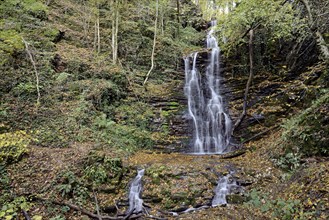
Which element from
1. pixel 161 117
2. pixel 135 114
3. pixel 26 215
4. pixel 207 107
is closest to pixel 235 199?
pixel 26 215

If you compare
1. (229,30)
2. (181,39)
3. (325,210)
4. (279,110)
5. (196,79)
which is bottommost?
(325,210)

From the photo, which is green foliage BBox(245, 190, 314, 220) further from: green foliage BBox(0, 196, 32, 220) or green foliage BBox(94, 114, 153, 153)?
green foliage BBox(94, 114, 153, 153)

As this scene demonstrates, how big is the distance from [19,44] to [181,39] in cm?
1385

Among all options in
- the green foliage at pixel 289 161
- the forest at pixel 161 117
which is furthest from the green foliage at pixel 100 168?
the green foliage at pixel 289 161

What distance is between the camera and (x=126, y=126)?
12.3 metres

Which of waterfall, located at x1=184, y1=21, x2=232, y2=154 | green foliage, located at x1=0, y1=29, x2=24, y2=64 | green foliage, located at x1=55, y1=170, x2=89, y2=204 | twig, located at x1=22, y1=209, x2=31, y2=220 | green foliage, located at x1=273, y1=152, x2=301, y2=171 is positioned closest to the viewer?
twig, located at x1=22, y1=209, x2=31, y2=220

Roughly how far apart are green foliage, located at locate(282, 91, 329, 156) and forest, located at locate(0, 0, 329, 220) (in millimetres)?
42

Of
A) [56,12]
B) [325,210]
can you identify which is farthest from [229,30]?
[56,12]

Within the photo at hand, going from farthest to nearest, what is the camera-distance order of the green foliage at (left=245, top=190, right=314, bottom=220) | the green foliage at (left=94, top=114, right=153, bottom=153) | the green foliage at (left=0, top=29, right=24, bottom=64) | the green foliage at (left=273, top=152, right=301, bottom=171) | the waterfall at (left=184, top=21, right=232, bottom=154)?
the waterfall at (left=184, top=21, right=232, bottom=154) → the green foliage at (left=94, top=114, right=153, bottom=153) → the green foliage at (left=0, top=29, right=24, bottom=64) → the green foliage at (left=273, top=152, right=301, bottom=171) → the green foliage at (left=245, top=190, right=314, bottom=220)

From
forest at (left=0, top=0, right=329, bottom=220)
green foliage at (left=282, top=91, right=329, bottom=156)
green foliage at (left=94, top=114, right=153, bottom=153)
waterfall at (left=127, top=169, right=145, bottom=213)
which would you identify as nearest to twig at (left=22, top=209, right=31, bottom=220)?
forest at (left=0, top=0, right=329, bottom=220)

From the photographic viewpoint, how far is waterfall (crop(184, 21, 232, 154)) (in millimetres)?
12564

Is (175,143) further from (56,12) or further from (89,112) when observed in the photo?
(56,12)

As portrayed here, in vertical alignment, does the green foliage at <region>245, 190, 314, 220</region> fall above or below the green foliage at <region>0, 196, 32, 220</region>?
above

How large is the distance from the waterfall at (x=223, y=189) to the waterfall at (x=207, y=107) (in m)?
4.05
